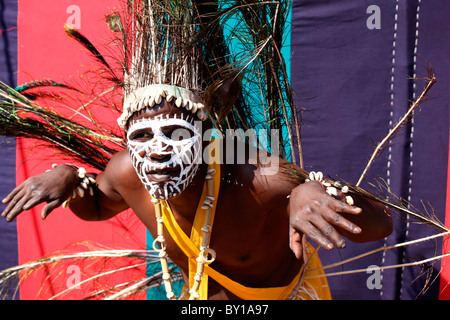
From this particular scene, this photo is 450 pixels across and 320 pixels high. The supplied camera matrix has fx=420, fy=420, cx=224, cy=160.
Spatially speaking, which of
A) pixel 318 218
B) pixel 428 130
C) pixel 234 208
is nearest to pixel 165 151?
pixel 234 208

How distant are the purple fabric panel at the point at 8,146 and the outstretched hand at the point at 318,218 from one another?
5.08 ft

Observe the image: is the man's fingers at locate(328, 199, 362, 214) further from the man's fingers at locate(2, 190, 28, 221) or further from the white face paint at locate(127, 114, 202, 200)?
the man's fingers at locate(2, 190, 28, 221)

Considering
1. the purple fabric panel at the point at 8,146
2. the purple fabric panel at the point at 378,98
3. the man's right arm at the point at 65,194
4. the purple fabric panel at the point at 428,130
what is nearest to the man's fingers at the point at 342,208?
the man's right arm at the point at 65,194

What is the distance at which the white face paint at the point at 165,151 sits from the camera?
1135mm

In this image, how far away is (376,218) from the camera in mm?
1121

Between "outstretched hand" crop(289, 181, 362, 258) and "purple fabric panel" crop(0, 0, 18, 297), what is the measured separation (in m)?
1.55

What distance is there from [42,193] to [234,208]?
22.0 inches

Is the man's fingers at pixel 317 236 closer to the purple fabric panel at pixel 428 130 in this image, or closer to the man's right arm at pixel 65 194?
the man's right arm at pixel 65 194

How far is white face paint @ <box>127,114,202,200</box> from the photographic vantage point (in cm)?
113

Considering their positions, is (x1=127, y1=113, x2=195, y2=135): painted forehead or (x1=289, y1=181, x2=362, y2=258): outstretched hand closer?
(x1=289, y1=181, x2=362, y2=258): outstretched hand

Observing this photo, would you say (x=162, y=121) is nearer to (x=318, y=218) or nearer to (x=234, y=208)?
(x=234, y=208)

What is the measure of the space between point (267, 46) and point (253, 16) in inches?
3.8

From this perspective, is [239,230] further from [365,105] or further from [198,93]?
[365,105]

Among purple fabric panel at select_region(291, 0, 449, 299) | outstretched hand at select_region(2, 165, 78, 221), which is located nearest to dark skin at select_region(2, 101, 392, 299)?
outstretched hand at select_region(2, 165, 78, 221)
